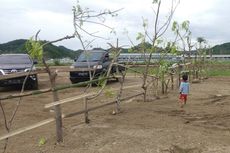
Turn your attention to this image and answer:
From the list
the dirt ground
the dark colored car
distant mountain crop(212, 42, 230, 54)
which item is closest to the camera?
the dirt ground

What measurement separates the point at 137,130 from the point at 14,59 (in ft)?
39.9

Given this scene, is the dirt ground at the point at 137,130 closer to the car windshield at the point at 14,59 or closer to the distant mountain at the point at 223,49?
the car windshield at the point at 14,59

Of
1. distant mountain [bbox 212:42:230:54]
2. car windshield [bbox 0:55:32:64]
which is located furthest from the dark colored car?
distant mountain [bbox 212:42:230:54]

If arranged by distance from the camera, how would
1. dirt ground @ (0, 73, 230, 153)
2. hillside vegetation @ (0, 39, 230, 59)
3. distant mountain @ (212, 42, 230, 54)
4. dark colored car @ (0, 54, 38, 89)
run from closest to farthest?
1. dirt ground @ (0, 73, 230, 153)
2. dark colored car @ (0, 54, 38, 89)
3. hillside vegetation @ (0, 39, 230, 59)
4. distant mountain @ (212, 42, 230, 54)

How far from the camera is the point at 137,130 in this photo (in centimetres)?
914

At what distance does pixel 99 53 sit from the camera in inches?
851

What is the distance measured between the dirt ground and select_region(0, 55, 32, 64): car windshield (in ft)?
23.1

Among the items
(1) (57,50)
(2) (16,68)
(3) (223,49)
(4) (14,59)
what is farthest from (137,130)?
(3) (223,49)

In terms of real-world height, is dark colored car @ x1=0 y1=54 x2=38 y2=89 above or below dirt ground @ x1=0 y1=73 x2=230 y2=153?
above

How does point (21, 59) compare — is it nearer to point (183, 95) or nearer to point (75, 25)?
point (183, 95)

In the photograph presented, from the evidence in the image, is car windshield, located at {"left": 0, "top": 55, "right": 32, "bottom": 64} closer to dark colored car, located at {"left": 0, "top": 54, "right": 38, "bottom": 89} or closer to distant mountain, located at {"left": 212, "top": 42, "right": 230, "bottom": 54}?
dark colored car, located at {"left": 0, "top": 54, "right": 38, "bottom": 89}

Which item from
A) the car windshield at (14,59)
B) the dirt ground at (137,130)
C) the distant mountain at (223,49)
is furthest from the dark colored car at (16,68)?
the distant mountain at (223,49)

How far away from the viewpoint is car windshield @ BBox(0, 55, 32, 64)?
65.9ft

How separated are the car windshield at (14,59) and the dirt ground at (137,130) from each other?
23.1 ft
